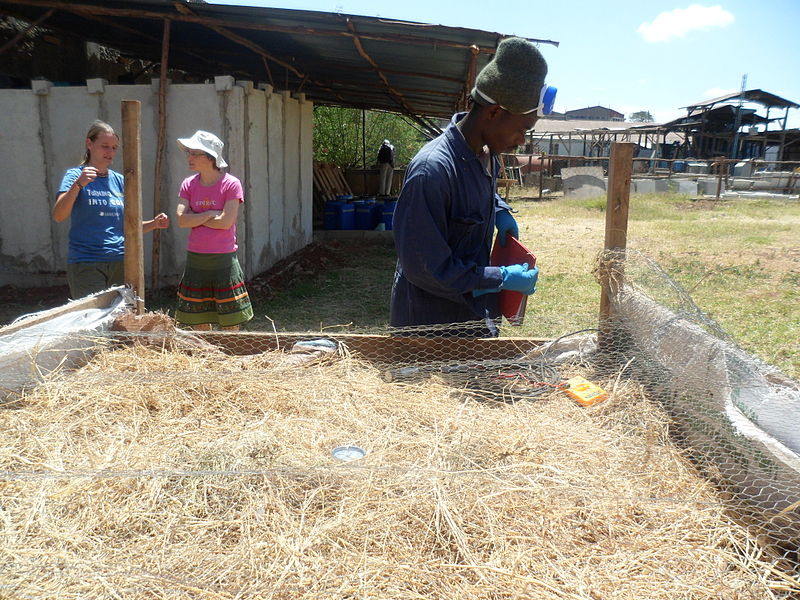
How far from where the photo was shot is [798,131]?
112 feet

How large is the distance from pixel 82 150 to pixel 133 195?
4.80m

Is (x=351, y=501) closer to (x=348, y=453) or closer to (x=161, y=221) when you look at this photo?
(x=348, y=453)

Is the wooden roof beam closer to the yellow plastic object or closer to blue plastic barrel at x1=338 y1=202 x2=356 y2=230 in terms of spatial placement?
the yellow plastic object

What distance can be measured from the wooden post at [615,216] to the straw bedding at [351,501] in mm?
554

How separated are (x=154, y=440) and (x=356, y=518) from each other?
753 mm

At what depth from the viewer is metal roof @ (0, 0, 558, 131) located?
5699 millimetres

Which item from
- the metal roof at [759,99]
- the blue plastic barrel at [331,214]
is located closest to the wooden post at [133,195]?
the blue plastic barrel at [331,214]

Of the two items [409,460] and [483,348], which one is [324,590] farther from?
[483,348]

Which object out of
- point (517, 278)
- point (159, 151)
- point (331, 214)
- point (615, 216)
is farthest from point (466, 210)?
point (331, 214)

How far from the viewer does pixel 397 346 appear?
261 centimetres

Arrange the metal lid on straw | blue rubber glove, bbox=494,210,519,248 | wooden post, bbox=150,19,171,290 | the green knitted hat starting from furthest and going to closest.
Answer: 1. wooden post, bbox=150,19,171,290
2. blue rubber glove, bbox=494,210,519,248
3. the green knitted hat
4. the metal lid on straw

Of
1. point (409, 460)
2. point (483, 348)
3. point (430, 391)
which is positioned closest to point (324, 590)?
point (409, 460)

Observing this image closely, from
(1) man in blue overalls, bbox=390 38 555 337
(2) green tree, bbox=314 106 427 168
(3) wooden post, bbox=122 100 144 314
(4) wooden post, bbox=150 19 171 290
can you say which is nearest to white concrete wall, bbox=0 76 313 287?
(4) wooden post, bbox=150 19 171 290

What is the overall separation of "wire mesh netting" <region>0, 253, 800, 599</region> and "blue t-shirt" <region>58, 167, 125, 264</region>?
1417 mm
